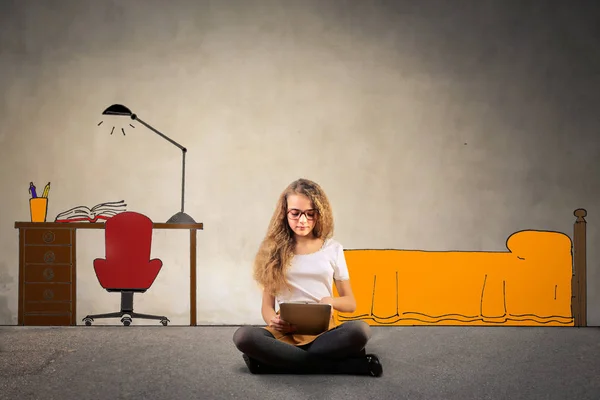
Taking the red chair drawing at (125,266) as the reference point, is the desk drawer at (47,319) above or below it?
below

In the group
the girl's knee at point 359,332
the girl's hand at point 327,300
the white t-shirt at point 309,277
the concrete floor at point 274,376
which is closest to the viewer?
the concrete floor at point 274,376

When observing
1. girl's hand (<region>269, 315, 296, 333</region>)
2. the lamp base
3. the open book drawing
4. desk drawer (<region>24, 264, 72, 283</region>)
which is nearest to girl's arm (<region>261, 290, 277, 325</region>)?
girl's hand (<region>269, 315, 296, 333</region>)

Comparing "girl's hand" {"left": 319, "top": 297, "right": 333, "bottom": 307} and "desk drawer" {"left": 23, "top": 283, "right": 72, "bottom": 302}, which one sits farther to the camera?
"desk drawer" {"left": 23, "top": 283, "right": 72, "bottom": 302}

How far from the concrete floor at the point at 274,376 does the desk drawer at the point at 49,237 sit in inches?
20.9

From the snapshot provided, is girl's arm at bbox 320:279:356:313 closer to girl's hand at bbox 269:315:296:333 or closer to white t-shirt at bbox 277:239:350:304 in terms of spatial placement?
white t-shirt at bbox 277:239:350:304

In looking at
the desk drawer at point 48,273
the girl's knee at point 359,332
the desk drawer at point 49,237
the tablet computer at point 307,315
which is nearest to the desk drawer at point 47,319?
the desk drawer at point 48,273

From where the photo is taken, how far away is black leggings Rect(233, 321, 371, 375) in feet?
7.44

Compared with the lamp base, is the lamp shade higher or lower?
higher

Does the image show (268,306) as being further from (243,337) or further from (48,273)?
(48,273)

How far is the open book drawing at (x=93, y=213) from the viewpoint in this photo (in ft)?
12.2

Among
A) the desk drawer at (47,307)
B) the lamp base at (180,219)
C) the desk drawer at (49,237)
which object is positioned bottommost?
the desk drawer at (47,307)

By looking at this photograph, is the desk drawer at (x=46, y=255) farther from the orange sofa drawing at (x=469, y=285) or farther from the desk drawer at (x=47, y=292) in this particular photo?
the orange sofa drawing at (x=469, y=285)

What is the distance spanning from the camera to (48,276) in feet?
12.0

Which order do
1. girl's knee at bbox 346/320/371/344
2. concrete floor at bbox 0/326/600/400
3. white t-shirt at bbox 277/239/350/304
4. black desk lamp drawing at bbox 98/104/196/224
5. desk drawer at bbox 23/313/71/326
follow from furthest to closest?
1. black desk lamp drawing at bbox 98/104/196/224
2. desk drawer at bbox 23/313/71/326
3. white t-shirt at bbox 277/239/350/304
4. girl's knee at bbox 346/320/371/344
5. concrete floor at bbox 0/326/600/400
